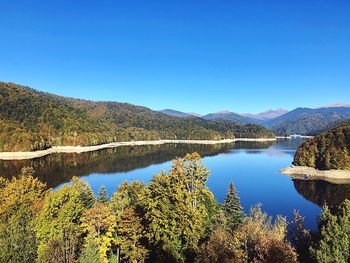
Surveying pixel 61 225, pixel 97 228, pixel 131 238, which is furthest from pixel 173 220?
pixel 61 225

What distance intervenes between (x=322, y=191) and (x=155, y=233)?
81.2 metres

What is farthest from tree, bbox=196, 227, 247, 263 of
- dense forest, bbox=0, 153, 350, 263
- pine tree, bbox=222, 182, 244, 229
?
pine tree, bbox=222, 182, 244, 229

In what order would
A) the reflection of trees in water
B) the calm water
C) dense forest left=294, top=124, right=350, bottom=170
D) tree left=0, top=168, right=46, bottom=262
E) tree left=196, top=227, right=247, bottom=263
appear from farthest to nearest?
dense forest left=294, top=124, right=350, bottom=170, the reflection of trees in water, the calm water, tree left=0, top=168, right=46, bottom=262, tree left=196, top=227, right=247, bottom=263

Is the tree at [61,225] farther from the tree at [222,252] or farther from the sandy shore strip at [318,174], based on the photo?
the sandy shore strip at [318,174]

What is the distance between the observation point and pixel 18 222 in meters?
38.3

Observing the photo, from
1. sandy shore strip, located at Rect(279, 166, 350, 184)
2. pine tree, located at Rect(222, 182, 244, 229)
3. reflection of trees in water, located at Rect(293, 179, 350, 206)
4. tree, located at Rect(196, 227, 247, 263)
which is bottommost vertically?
reflection of trees in water, located at Rect(293, 179, 350, 206)

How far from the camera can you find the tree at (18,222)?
2994 centimetres

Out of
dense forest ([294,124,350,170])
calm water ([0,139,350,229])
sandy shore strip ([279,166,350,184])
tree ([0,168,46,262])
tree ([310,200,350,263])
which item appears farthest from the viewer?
dense forest ([294,124,350,170])

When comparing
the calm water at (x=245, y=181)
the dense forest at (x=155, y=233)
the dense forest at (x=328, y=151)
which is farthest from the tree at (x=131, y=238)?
the dense forest at (x=328, y=151)

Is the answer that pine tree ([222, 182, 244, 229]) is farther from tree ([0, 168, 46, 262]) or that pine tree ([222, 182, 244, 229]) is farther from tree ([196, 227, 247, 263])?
tree ([0, 168, 46, 262])

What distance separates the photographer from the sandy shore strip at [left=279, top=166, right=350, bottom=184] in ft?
396

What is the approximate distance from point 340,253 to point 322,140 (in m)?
127

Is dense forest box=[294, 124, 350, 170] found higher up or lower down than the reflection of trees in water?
higher up

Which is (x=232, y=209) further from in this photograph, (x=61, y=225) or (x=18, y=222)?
(x=18, y=222)
